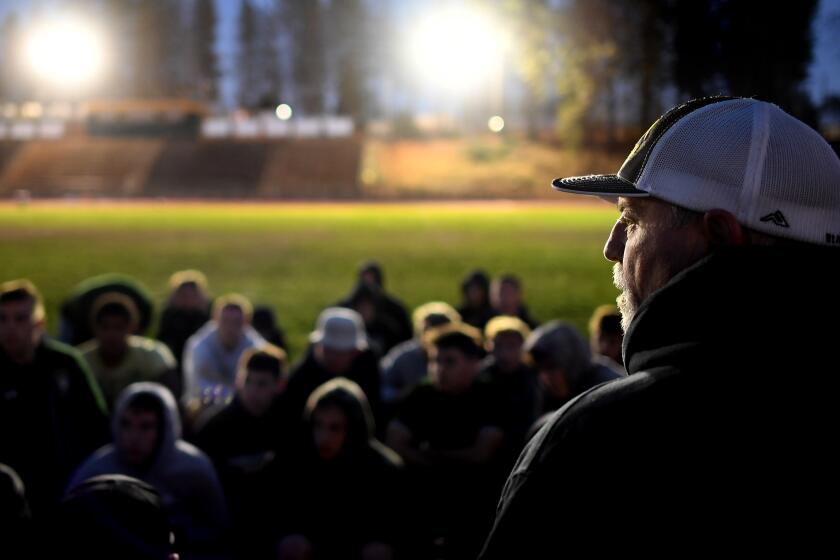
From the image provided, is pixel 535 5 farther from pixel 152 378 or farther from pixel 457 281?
pixel 152 378

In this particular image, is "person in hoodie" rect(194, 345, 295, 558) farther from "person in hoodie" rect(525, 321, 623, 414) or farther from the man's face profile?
the man's face profile

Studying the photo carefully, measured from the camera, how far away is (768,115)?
5.04 ft

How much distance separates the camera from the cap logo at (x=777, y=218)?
1513mm

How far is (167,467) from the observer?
5109 millimetres

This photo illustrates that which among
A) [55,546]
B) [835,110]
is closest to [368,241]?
[835,110]

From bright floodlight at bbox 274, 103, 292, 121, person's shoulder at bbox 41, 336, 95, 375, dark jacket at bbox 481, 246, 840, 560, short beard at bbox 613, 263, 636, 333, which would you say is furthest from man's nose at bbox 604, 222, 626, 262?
bright floodlight at bbox 274, 103, 292, 121

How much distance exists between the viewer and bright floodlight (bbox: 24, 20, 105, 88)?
9238 cm

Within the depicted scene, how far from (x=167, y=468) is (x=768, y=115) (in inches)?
168

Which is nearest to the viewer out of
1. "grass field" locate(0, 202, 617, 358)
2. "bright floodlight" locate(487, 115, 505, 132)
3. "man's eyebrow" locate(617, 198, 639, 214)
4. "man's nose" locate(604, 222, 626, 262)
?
"man's eyebrow" locate(617, 198, 639, 214)

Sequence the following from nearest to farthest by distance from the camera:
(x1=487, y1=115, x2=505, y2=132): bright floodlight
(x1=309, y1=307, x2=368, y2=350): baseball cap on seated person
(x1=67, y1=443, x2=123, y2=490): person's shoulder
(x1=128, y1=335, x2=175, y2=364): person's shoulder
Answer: (x1=67, y1=443, x2=123, y2=490): person's shoulder
(x1=309, y1=307, x2=368, y2=350): baseball cap on seated person
(x1=128, y1=335, x2=175, y2=364): person's shoulder
(x1=487, y1=115, x2=505, y2=132): bright floodlight

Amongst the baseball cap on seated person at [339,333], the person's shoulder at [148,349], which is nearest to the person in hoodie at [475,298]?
the baseball cap on seated person at [339,333]

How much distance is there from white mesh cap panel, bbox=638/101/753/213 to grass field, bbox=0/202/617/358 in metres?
13.1

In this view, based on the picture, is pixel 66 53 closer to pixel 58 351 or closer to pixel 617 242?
pixel 58 351

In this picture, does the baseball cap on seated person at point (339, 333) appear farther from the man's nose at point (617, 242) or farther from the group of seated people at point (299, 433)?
the man's nose at point (617, 242)
